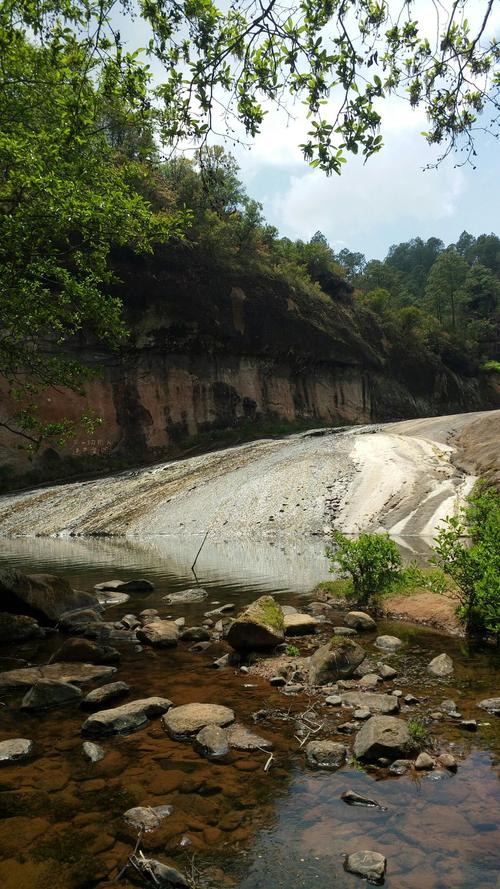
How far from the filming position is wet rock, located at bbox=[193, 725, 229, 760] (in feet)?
16.1

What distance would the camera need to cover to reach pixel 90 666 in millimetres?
7297

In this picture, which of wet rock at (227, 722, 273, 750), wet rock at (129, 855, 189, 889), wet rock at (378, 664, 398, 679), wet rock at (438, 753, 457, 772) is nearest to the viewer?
wet rock at (129, 855, 189, 889)

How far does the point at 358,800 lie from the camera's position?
4066 millimetres

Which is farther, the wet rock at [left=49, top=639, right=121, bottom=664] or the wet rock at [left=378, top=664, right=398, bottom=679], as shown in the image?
the wet rock at [left=49, top=639, right=121, bottom=664]

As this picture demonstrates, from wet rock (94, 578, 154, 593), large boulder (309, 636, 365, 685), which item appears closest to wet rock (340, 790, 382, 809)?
large boulder (309, 636, 365, 685)

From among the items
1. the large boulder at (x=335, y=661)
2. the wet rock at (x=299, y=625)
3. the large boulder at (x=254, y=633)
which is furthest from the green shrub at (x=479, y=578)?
the large boulder at (x=254, y=633)

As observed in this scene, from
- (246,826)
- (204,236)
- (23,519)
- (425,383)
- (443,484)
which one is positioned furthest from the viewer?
(425,383)

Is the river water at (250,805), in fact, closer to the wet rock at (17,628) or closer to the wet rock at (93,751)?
the wet rock at (93,751)

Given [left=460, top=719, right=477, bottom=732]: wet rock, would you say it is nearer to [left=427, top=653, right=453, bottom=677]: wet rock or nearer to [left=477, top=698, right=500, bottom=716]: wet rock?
[left=477, top=698, right=500, bottom=716]: wet rock

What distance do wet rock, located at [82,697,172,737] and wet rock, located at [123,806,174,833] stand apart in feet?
4.59

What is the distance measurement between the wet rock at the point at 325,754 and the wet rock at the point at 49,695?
9.27 ft

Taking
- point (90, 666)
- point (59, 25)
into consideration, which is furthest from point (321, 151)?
point (90, 666)

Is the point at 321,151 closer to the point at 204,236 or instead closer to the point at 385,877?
the point at 385,877

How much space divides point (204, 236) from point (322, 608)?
129 feet
